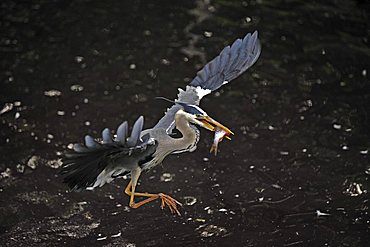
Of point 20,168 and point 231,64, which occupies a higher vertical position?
point 231,64

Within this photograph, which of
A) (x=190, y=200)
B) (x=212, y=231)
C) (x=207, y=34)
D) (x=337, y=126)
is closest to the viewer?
(x=212, y=231)

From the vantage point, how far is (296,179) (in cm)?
544

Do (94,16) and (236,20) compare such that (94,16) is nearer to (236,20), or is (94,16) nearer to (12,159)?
(236,20)

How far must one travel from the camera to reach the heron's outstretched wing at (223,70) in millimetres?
4605

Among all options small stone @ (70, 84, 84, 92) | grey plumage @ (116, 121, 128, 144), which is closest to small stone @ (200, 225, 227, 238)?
grey plumage @ (116, 121, 128, 144)

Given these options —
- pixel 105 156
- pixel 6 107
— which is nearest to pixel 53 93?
pixel 6 107

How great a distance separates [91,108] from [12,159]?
101 centimetres

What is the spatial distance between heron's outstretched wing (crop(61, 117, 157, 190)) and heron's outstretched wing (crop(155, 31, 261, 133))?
57cm

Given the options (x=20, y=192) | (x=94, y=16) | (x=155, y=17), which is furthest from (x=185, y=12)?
(x=20, y=192)

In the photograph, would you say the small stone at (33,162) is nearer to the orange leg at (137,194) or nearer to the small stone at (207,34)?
the orange leg at (137,194)

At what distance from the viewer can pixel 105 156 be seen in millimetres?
3754

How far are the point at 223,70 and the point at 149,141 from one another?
941 millimetres

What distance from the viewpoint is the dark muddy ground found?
4891mm

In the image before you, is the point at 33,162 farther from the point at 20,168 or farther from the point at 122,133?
the point at 122,133
